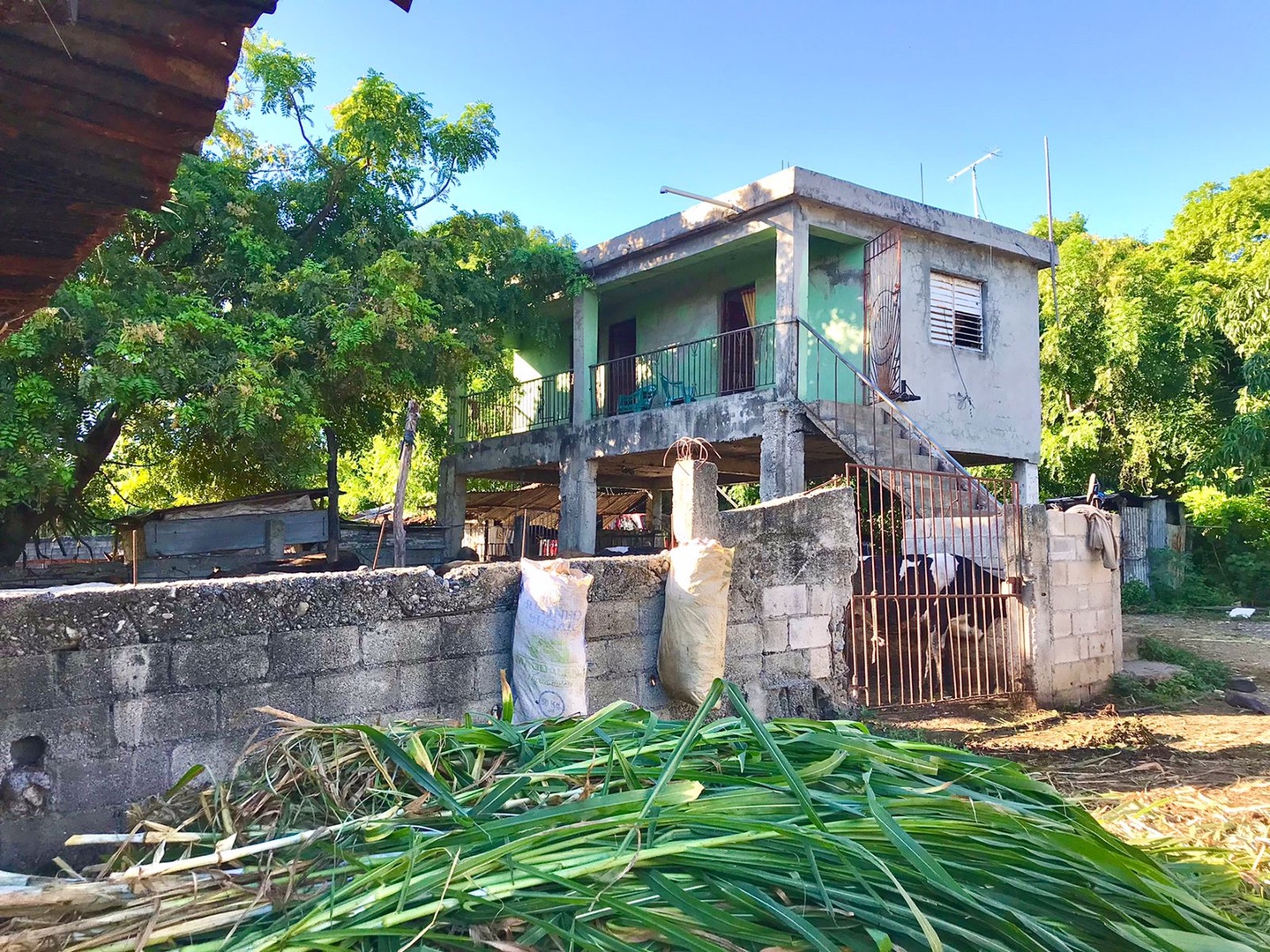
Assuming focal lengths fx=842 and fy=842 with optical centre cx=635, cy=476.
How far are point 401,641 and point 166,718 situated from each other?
96cm

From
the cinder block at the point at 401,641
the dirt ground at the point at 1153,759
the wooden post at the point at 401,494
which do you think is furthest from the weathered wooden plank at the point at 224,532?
the dirt ground at the point at 1153,759

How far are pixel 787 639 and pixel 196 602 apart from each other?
342cm

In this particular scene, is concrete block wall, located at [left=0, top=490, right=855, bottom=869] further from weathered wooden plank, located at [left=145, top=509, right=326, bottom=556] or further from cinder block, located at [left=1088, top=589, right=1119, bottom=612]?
weathered wooden plank, located at [left=145, top=509, right=326, bottom=556]

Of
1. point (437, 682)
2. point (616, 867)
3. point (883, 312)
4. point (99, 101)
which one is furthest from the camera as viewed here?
point (883, 312)

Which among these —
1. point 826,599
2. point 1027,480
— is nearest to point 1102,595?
point 826,599

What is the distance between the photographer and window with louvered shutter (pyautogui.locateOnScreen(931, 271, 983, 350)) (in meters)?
11.8

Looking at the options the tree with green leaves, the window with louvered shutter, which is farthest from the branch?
the window with louvered shutter

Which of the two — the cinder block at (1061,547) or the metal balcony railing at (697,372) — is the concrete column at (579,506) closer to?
the metal balcony railing at (697,372)

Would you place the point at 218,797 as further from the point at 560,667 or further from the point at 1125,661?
the point at 1125,661

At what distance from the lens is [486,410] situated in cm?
1556

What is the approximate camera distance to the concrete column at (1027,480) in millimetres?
12422

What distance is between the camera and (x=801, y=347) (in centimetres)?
1049

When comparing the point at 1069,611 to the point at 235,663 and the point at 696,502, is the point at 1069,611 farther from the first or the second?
the point at 235,663

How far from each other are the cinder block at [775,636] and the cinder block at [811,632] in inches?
1.9
